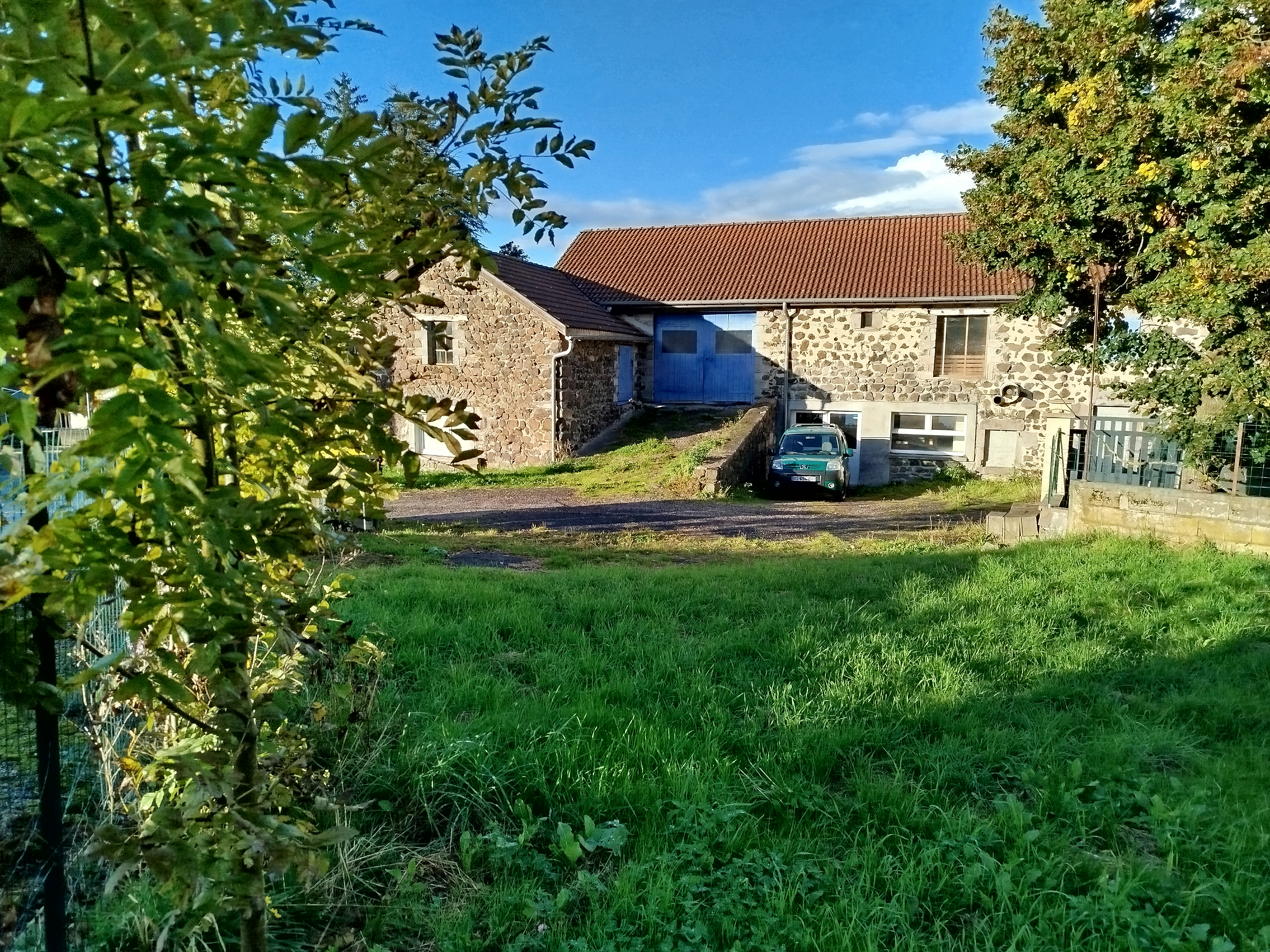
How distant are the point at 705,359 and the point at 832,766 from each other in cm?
1914

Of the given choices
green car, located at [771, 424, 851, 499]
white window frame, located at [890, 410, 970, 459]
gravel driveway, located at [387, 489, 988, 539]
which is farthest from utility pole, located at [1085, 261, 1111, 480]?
white window frame, located at [890, 410, 970, 459]

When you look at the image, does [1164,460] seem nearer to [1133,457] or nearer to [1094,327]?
[1133,457]

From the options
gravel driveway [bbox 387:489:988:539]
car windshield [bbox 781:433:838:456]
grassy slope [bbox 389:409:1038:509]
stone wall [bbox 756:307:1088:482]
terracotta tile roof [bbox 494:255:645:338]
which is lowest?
gravel driveway [bbox 387:489:988:539]

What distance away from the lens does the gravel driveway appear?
1287cm

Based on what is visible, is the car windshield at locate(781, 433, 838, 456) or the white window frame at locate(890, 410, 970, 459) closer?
the car windshield at locate(781, 433, 838, 456)

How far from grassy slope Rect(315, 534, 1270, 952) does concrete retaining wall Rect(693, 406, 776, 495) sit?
940 centimetres

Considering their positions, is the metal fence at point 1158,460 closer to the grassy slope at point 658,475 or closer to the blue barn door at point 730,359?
the grassy slope at point 658,475

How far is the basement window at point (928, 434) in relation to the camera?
20.5 meters

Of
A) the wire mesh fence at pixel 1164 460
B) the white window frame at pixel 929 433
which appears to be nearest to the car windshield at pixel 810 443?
the white window frame at pixel 929 433

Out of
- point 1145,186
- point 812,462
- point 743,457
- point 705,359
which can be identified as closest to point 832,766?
point 1145,186

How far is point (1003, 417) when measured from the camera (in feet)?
66.0

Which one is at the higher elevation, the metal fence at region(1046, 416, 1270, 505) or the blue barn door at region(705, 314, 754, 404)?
the blue barn door at region(705, 314, 754, 404)

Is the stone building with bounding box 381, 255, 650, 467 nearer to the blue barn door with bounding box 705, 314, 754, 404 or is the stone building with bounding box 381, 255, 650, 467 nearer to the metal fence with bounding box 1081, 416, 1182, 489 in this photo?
the blue barn door with bounding box 705, 314, 754, 404

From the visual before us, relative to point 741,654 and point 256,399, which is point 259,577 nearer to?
point 256,399
